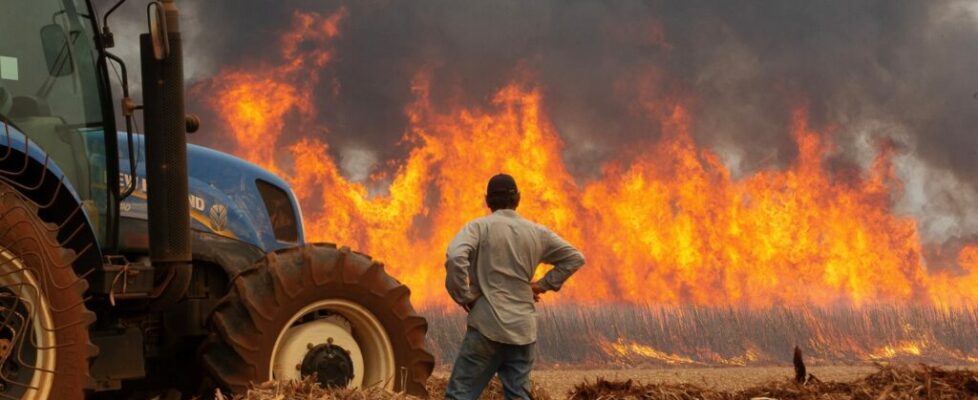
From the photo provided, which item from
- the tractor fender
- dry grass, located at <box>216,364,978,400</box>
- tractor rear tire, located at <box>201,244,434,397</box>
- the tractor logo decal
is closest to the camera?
the tractor fender

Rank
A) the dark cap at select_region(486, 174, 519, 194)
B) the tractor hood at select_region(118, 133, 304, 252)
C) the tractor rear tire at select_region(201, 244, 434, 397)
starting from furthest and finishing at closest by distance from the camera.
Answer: the tractor hood at select_region(118, 133, 304, 252) < the tractor rear tire at select_region(201, 244, 434, 397) < the dark cap at select_region(486, 174, 519, 194)

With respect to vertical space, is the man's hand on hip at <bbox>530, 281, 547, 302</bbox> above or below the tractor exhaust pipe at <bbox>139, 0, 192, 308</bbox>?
below

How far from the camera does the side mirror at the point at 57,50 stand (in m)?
6.83

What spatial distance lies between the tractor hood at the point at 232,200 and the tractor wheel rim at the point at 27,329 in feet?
6.51

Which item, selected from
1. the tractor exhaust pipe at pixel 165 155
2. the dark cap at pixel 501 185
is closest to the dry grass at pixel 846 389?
the dark cap at pixel 501 185

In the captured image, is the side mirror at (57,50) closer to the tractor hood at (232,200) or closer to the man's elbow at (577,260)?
the tractor hood at (232,200)

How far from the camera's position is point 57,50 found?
6.94m

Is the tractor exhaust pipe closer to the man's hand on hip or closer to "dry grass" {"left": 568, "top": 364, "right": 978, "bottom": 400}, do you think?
the man's hand on hip

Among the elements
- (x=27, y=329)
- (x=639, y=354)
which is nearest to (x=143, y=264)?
(x=27, y=329)

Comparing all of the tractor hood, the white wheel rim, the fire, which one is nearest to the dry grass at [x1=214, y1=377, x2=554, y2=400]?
the white wheel rim

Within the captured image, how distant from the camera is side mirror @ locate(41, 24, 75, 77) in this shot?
683 centimetres

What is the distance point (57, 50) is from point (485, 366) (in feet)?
11.3

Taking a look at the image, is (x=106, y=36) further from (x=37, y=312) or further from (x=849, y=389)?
(x=849, y=389)

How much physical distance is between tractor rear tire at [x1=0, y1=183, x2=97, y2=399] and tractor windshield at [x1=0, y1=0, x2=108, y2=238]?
754 millimetres
